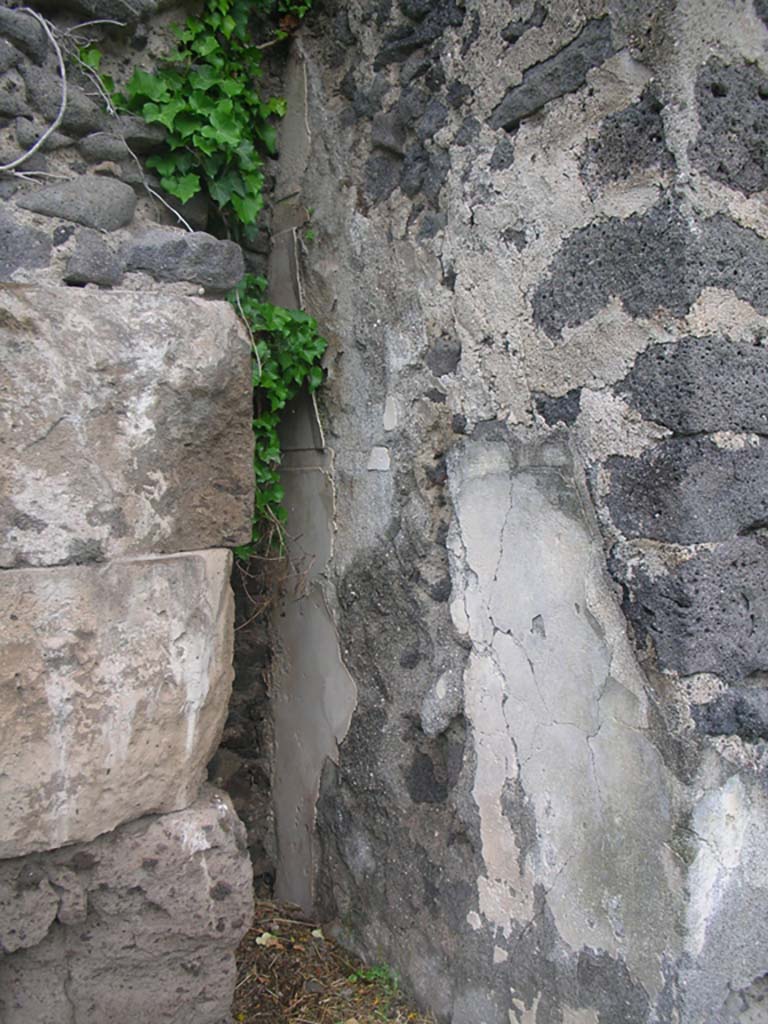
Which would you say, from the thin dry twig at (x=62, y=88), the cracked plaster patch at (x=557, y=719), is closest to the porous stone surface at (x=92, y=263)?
the thin dry twig at (x=62, y=88)

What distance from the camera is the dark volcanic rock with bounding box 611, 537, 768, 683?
1607mm

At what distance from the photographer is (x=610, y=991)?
174cm

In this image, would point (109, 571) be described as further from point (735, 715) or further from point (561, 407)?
point (735, 715)

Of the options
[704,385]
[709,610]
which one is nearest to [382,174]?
[704,385]

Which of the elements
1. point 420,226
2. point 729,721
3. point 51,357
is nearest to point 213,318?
point 51,357

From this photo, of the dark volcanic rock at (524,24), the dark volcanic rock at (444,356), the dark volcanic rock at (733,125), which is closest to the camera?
the dark volcanic rock at (733,125)

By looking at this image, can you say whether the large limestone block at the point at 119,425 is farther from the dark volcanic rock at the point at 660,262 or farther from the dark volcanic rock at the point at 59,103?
the dark volcanic rock at the point at 660,262

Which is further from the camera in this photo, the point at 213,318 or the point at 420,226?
the point at 420,226

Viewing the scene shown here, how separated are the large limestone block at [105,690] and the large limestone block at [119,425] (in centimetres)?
6

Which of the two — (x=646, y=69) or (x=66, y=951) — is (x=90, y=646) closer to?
(x=66, y=951)

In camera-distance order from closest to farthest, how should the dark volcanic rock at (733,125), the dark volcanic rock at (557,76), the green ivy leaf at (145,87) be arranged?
1. the dark volcanic rock at (733,125)
2. the dark volcanic rock at (557,76)
3. the green ivy leaf at (145,87)

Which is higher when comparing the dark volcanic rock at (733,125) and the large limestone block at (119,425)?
the dark volcanic rock at (733,125)

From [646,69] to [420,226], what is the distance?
635mm

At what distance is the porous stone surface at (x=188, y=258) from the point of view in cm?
184
